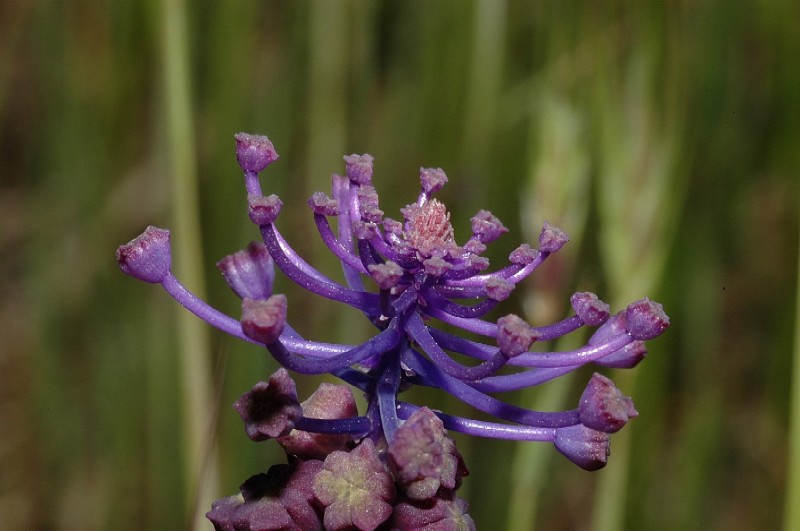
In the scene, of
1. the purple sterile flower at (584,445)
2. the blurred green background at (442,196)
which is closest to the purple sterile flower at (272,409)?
the purple sterile flower at (584,445)

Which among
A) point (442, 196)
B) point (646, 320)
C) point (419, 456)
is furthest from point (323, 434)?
point (442, 196)

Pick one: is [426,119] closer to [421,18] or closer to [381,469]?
[421,18]

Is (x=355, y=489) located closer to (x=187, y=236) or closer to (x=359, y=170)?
(x=359, y=170)

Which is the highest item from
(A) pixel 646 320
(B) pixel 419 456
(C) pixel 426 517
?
(A) pixel 646 320

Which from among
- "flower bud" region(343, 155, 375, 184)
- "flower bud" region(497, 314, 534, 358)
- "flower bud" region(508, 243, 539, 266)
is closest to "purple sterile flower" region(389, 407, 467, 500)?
"flower bud" region(497, 314, 534, 358)

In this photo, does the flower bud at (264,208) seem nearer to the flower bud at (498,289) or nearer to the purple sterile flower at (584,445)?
the flower bud at (498,289)

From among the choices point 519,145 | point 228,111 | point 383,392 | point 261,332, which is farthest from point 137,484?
point 261,332
